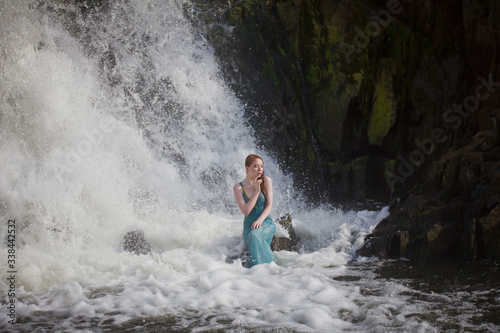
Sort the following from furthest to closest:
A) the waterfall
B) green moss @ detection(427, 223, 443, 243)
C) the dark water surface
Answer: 1. green moss @ detection(427, 223, 443, 243)
2. the waterfall
3. the dark water surface

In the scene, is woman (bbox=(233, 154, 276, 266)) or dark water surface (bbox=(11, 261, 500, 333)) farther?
woman (bbox=(233, 154, 276, 266))

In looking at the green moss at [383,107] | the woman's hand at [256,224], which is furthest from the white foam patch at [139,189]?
the green moss at [383,107]

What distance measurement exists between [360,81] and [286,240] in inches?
186

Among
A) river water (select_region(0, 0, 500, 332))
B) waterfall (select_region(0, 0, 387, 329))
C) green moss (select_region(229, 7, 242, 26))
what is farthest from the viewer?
green moss (select_region(229, 7, 242, 26))

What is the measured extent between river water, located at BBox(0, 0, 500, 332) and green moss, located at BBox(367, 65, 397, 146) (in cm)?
201

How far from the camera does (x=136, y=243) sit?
6527 mm

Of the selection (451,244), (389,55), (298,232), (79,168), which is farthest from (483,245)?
(79,168)

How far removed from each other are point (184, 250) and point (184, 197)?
252 centimetres

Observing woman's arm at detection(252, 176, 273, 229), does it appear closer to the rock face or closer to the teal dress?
the teal dress

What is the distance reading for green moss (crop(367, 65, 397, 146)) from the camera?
31.9 feet

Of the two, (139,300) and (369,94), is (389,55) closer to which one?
(369,94)

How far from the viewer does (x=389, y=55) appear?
9867 mm

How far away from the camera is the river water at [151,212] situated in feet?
13.0

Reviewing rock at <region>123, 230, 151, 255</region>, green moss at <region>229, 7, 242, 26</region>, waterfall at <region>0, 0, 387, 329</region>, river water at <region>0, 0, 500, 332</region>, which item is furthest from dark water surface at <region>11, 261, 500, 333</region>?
green moss at <region>229, 7, 242, 26</region>
